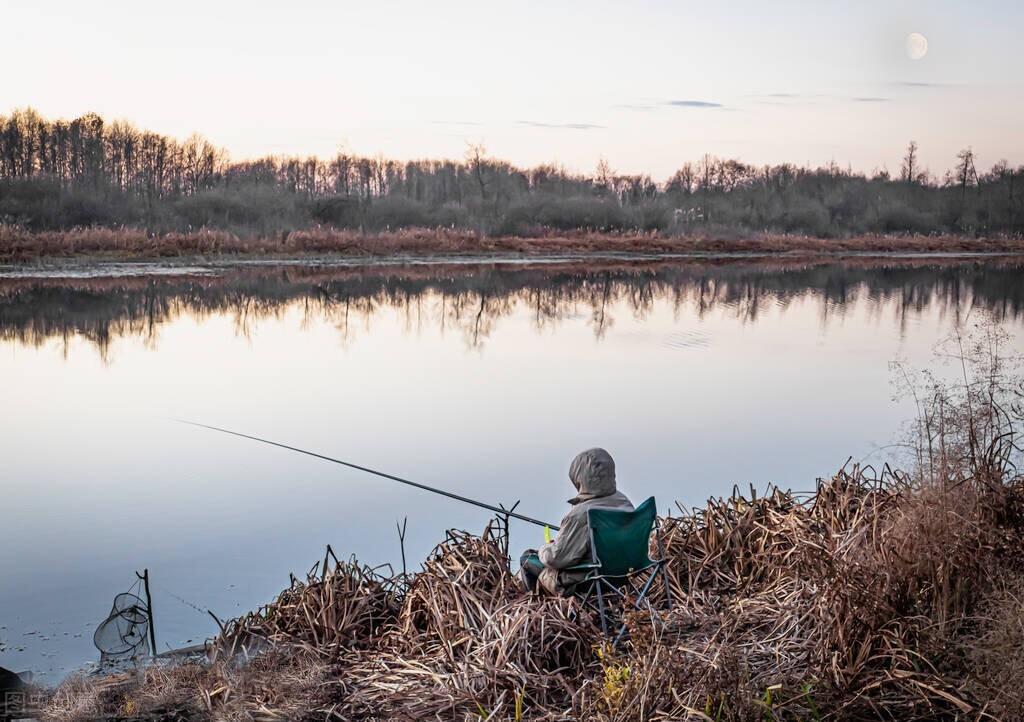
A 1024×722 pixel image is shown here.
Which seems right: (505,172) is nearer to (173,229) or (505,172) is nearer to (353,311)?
(173,229)

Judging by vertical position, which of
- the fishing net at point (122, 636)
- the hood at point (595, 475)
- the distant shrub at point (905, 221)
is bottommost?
the fishing net at point (122, 636)

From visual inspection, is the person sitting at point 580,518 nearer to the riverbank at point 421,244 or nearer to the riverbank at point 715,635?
the riverbank at point 715,635

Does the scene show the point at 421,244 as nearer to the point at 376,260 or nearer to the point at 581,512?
the point at 376,260

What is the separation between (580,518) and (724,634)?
73 cm

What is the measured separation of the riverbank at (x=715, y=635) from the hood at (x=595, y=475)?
0.49 meters

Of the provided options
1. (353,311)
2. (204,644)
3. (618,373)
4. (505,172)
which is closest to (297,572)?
(204,644)

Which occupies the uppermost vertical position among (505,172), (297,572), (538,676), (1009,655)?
(505,172)

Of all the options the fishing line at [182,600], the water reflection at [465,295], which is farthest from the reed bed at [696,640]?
the water reflection at [465,295]

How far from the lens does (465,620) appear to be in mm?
4551

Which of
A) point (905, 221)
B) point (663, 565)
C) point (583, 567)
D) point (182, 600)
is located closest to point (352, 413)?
point (182, 600)

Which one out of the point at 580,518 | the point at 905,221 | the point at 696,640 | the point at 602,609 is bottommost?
the point at 696,640

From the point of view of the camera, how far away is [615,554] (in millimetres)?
4215

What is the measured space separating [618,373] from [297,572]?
30.2 feet

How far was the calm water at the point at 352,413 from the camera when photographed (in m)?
7.23
